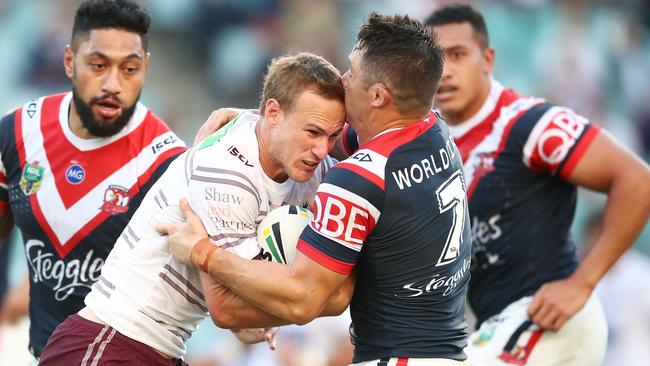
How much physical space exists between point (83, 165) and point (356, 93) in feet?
6.73

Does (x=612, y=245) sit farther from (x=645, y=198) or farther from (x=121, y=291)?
(x=121, y=291)

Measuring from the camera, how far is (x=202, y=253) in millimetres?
4574

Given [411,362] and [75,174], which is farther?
[75,174]

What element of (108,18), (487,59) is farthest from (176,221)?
(487,59)

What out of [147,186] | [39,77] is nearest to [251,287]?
[147,186]

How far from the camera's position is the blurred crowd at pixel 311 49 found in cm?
1209

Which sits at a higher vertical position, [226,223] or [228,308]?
[226,223]

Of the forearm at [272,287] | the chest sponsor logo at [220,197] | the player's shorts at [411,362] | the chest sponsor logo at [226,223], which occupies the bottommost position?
the player's shorts at [411,362]

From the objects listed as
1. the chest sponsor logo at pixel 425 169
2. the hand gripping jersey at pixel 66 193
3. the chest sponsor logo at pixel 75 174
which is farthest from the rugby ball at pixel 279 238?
the chest sponsor logo at pixel 75 174

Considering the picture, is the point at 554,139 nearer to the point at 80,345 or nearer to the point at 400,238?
the point at 400,238

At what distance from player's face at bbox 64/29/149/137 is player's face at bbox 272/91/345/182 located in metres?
1.57

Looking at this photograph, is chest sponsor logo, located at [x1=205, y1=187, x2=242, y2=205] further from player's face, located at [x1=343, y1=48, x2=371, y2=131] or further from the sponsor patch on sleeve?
the sponsor patch on sleeve

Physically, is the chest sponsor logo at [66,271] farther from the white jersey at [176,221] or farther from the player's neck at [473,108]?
the player's neck at [473,108]

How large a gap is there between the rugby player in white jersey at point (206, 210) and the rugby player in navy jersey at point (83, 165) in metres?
1.01
